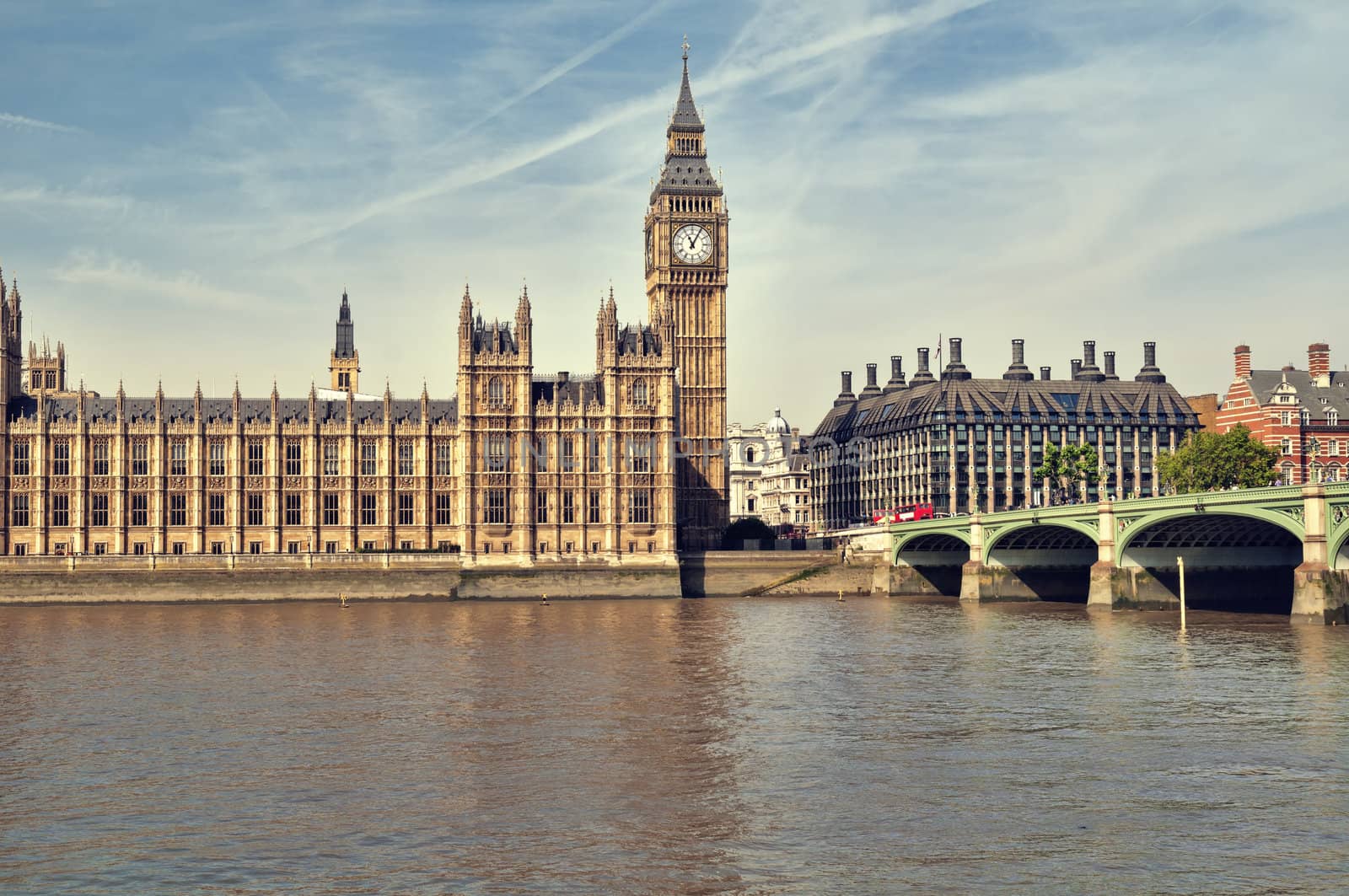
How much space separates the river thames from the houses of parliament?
48.8 metres

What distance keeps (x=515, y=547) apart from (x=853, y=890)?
317 feet

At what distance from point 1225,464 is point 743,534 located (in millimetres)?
44805

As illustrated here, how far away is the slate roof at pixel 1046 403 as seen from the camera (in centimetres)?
19025

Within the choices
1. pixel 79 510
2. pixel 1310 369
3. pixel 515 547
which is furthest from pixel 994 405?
pixel 79 510

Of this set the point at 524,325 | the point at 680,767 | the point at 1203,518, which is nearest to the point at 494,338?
the point at 524,325

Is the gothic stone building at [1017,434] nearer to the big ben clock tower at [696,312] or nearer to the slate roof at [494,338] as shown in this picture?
the big ben clock tower at [696,312]

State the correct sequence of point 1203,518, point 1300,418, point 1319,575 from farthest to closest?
1. point 1300,418
2. point 1203,518
3. point 1319,575

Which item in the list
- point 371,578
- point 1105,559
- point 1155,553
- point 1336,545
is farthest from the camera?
point 371,578

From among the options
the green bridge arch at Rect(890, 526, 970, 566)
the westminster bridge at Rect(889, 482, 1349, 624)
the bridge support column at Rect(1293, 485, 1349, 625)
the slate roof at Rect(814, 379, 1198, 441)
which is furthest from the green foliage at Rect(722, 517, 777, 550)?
the bridge support column at Rect(1293, 485, 1349, 625)

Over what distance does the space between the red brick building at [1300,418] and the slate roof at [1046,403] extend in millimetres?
23833

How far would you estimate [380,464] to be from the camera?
131125 mm

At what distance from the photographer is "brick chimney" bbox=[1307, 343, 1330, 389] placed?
16938 cm

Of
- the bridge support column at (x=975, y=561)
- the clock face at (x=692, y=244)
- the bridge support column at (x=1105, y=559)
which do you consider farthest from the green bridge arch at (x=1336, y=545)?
the clock face at (x=692, y=244)

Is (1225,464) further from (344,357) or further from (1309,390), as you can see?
(344,357)
